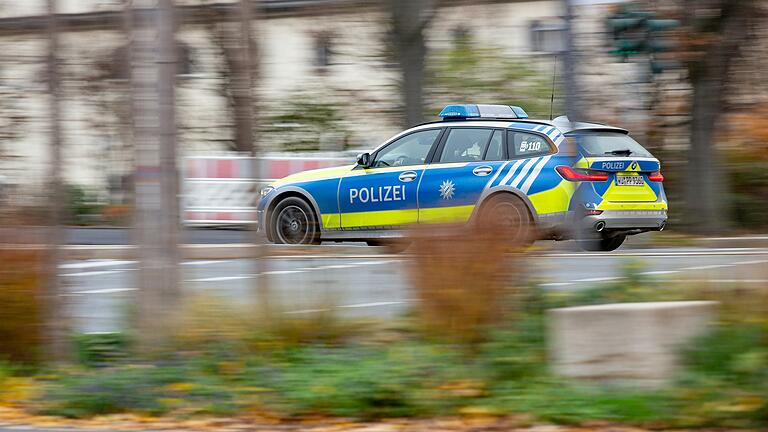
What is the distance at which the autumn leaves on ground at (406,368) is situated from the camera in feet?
22.9

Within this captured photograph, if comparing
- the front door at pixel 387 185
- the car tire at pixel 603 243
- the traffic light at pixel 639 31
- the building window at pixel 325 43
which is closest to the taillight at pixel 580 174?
the car tire at pixel 603 243

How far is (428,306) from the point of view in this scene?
8109mm

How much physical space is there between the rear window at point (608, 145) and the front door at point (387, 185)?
67.0 inches

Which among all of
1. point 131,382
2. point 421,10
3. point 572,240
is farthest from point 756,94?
point 131,382

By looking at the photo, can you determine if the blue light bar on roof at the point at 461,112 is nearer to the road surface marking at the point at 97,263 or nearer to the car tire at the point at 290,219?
the car tire at the point at 290,219

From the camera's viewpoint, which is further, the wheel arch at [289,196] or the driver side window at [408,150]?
the wheel arch at [289,196]

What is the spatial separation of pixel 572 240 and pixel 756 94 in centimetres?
716

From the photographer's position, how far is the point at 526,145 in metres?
14.3

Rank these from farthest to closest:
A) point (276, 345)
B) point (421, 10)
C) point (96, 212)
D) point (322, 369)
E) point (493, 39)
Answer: point (493, 39), point (96, 212), point (421, 10), point (276, 345), point (322, 369)

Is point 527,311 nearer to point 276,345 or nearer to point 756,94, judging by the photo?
point 276,345

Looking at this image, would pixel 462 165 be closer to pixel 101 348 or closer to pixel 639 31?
pixel 639 31

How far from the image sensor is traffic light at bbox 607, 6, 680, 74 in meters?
18.6

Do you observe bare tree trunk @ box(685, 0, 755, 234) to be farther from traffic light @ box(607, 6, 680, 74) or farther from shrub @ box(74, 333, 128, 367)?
shrub @ box(74, 333, 128, 367)

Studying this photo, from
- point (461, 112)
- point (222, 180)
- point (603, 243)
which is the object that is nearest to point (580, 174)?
point (461, 112)
